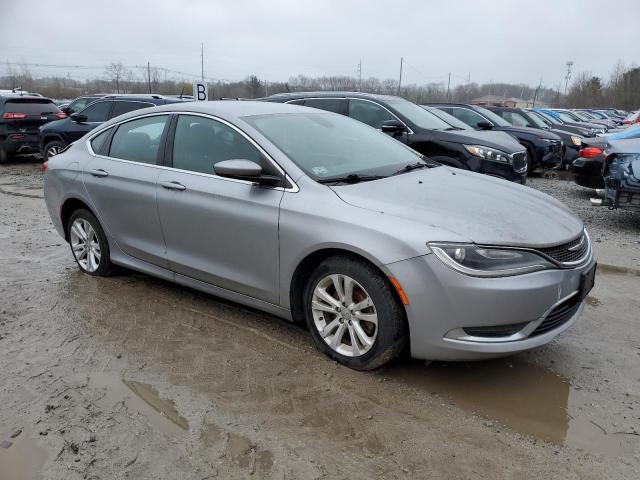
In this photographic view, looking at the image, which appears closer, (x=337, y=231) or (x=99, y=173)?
(x=337, y=231)

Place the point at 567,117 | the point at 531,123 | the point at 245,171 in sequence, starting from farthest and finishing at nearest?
the point at 567,117
the point at 531,123
the point at 245,171

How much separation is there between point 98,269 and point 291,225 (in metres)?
2.60

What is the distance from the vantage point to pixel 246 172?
3.57 m

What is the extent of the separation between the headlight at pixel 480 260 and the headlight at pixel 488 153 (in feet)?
17.9

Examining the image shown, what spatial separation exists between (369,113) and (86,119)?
681 cm

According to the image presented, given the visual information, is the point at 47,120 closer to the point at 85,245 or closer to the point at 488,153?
the point at 85,245

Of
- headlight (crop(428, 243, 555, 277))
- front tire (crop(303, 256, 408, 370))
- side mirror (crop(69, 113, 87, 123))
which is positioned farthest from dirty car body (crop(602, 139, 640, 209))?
side mirror (crop(69, 113, 87, 123))

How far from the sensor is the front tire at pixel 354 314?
316 centimetres

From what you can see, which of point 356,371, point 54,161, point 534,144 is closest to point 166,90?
point 534,144

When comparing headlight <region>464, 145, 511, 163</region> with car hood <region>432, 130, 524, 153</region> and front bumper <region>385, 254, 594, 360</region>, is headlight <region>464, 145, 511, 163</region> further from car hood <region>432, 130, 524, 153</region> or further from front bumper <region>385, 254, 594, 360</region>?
front bumper <region>385, 254, 594, 360</region>

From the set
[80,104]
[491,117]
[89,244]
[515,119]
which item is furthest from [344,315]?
[80,104]

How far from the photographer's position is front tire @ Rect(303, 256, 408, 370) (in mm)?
3164

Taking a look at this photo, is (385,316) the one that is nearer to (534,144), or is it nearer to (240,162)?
(240,162)

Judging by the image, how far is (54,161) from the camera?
214 inches
